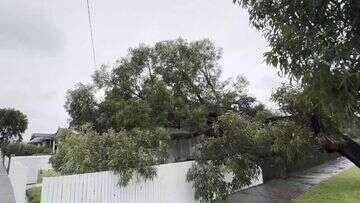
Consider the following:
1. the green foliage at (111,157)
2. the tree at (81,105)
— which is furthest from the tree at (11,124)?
the green foliage at (111,157)

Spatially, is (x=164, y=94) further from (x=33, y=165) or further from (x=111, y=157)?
(x=111, y=157)

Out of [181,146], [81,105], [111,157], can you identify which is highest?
[81,105]

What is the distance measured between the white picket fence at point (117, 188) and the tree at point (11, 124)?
46.4 m

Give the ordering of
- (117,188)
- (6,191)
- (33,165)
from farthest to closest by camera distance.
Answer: (33,165) < (6,191) < (117,188)

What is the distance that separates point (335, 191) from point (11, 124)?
50.3 metres

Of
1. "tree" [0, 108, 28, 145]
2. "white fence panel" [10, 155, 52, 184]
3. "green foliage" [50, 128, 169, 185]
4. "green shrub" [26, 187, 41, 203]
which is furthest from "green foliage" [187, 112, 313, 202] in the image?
"tree" [0, 108, 28, 145]

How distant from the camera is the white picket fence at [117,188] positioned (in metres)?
8.55

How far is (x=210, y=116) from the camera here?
912 inches

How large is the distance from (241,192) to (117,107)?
368 inches

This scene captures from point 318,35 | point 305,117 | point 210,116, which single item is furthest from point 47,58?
point 318,35

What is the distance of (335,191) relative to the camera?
14938 mm

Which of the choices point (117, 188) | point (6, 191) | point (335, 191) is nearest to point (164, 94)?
point (6, 191)

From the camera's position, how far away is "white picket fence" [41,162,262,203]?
855cm

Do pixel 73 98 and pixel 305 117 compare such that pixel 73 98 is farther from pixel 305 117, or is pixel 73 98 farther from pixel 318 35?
pixel 318 35
